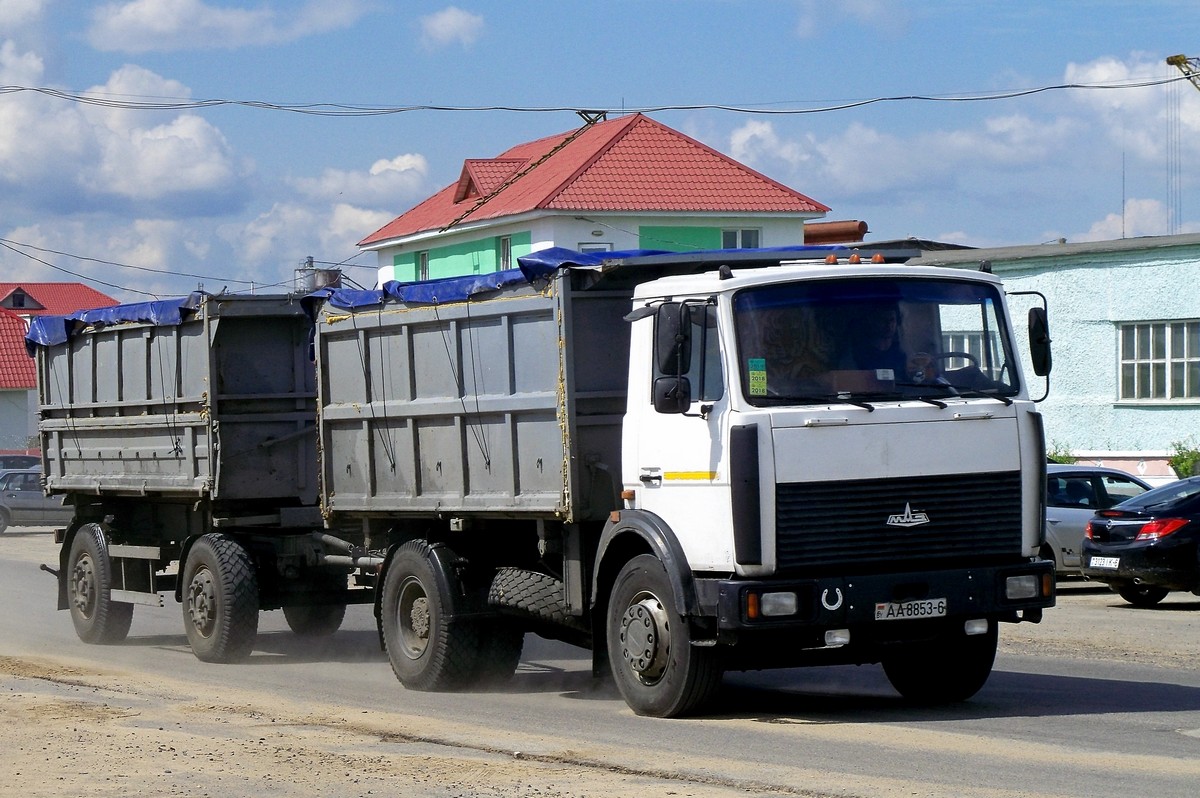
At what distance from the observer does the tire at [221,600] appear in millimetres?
13836

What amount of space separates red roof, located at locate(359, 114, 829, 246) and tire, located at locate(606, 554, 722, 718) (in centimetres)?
3525

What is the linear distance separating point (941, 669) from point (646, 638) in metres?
2.09

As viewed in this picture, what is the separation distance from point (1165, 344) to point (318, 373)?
2079 cm

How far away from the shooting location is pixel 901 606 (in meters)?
9.49

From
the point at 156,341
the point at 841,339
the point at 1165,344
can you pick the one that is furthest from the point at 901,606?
the point at 1165,344

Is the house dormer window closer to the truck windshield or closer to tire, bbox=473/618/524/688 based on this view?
tire, bbox=473/618/524/688

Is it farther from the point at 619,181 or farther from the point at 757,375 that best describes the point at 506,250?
the point at 757,375

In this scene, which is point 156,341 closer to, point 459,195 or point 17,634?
point 17,634

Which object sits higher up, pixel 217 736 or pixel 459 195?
pixel 459 195

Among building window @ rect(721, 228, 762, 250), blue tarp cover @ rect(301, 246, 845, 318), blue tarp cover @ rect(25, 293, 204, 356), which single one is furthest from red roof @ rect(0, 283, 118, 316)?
blue tarp cover @ rect(301, 246, 845, 318)

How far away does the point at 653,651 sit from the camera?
9.91 metres

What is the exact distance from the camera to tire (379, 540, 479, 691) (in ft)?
38.3

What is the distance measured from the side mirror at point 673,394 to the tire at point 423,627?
2788 millimetres

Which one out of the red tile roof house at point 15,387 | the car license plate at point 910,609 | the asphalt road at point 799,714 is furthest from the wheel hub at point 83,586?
the red tile roof house at point 15,387
